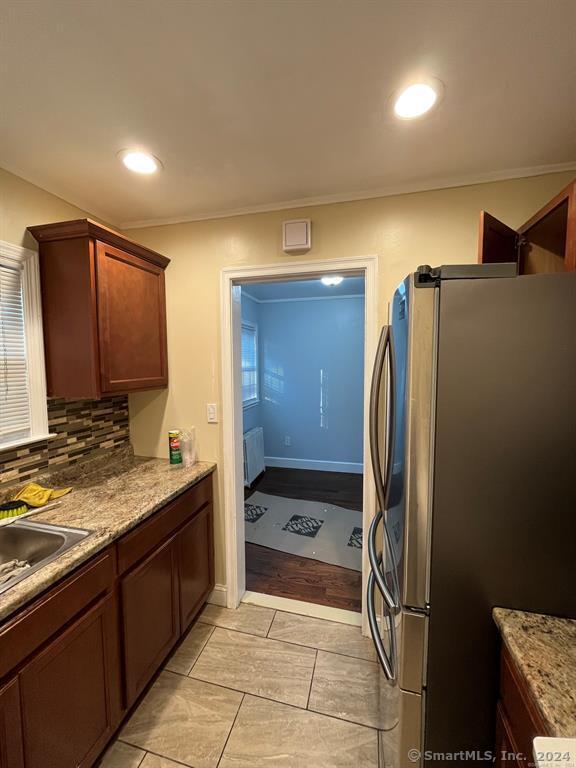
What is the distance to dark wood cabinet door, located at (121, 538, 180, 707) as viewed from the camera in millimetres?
1374

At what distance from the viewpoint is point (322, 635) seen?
6.24 feet

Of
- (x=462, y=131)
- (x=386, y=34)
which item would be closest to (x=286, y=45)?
(x=386, y=34)

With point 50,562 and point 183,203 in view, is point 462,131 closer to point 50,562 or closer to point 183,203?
point 183,203

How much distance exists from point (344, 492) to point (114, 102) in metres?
3.86

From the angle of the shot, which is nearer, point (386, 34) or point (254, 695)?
point (386, 34)

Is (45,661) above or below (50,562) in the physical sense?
below

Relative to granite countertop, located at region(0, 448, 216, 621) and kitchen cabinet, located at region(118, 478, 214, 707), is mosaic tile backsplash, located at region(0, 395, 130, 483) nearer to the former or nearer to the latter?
granite countertop, located at region(0, 448, 216, 621)

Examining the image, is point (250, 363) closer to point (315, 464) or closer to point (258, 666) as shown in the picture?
point (315, 464)

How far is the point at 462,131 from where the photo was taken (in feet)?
4.28

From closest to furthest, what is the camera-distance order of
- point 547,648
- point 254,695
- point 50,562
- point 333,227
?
point 547,648 → point 50,562 → point 254,695 → point 333,227

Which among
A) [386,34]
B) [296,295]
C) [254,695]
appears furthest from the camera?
[296,295]

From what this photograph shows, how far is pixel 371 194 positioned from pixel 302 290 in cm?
267

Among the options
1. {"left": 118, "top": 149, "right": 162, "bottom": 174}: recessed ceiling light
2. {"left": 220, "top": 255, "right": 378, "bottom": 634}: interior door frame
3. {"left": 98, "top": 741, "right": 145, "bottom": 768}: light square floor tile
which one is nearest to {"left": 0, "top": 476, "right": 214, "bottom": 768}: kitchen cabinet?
{"left": 98, "top": 741, "right": 145, "bottom": 768}: light square floor tile

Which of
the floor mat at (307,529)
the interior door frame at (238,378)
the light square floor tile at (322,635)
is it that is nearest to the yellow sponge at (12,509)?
the interior door frame at (238,378)
